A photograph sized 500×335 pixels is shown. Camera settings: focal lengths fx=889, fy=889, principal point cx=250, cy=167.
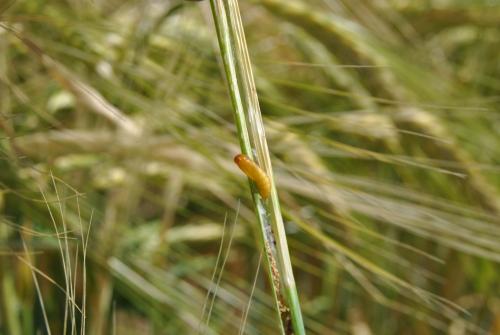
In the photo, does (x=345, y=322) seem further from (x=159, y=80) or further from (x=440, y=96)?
(x=159, y=80)

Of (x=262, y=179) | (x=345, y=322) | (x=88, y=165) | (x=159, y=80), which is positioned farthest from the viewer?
(x=345, y=322)

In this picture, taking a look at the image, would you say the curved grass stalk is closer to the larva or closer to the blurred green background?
the larva

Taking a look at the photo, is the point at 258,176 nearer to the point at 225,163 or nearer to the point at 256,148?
the point at 256,148

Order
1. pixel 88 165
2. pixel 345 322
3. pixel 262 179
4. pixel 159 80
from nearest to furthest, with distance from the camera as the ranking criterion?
pixel 262 179 < pixel 159 80 < pixel 88 165 < pixel 345 322

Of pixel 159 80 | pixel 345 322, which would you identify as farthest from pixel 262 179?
pixel 345 322

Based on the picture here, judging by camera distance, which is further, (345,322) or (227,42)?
(345,322)

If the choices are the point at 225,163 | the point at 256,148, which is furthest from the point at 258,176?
the point at 225,163
